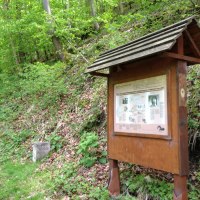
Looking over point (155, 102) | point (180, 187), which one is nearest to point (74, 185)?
point (180, 187)

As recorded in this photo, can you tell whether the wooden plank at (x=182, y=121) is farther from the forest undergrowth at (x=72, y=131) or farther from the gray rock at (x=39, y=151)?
the gray rock at (x=39, y=151)

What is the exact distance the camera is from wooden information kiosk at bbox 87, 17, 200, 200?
353 centimetres

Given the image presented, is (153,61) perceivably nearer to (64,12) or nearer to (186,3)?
(186,3)

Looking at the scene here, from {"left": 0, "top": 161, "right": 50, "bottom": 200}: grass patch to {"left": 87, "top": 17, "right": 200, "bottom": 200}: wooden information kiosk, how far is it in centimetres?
181

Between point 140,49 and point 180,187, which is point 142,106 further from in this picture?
point 180,187

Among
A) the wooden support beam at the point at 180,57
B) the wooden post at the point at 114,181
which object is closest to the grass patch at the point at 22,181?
the wooden post at the point at 114,181

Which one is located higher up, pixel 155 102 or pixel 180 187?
pixel 155 102

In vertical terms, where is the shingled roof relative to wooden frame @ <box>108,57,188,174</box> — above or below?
above

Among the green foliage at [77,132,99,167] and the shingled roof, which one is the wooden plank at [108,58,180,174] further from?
the green foliage at [77,132,99,167]

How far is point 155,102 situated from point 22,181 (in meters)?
4.08

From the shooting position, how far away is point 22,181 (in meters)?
6.43

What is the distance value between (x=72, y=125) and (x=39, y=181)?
240cm

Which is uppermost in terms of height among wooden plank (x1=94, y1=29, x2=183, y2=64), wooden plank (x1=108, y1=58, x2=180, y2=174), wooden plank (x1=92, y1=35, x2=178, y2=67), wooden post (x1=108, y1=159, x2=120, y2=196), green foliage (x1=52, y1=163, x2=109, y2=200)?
wooden plank (x1=94, y1=29, x2=183, y2=64)

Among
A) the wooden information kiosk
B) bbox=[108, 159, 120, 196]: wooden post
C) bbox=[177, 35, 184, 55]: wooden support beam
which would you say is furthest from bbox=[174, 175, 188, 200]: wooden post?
bbox=[177, 35, 184, 55]: wooden support beam
